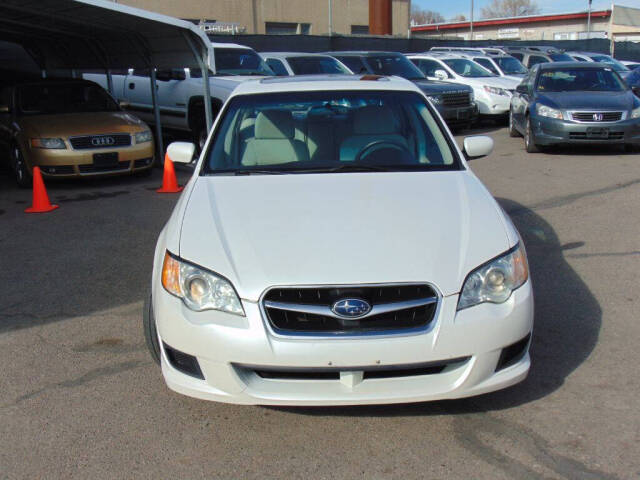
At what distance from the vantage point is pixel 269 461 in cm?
319

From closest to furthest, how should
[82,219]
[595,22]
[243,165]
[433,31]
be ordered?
[243,165] → [82,219] → [595,22] → [433,31]

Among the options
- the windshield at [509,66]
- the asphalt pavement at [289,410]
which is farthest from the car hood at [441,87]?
the asphalt pavement at [289,410]

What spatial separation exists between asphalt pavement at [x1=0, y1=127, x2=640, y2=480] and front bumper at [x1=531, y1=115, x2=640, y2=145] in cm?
560

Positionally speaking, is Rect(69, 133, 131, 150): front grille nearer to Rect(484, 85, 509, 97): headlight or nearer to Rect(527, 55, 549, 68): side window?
Rect(484, 85, 509, 97): headlight

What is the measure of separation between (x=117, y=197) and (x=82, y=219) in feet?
4.27

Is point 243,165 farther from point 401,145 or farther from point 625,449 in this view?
point 625,449

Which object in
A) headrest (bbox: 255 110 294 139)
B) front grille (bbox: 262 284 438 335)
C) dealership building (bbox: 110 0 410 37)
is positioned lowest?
front grille (bbox: 262 284 438 335)

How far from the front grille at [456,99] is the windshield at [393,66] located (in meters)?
1.34

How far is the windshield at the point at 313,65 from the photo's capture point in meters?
14.4

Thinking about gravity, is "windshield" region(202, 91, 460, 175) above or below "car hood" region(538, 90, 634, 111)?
above

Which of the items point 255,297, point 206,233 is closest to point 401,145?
point 206,233

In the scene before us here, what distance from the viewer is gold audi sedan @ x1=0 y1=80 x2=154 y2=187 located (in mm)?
9797

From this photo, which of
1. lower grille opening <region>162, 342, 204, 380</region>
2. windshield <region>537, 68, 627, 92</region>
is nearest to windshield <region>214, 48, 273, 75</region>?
windshield <region>537, 68, 627, 92</region>

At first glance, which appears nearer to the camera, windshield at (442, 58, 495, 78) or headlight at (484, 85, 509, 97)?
headlight at (484, 85, 509, 97)
